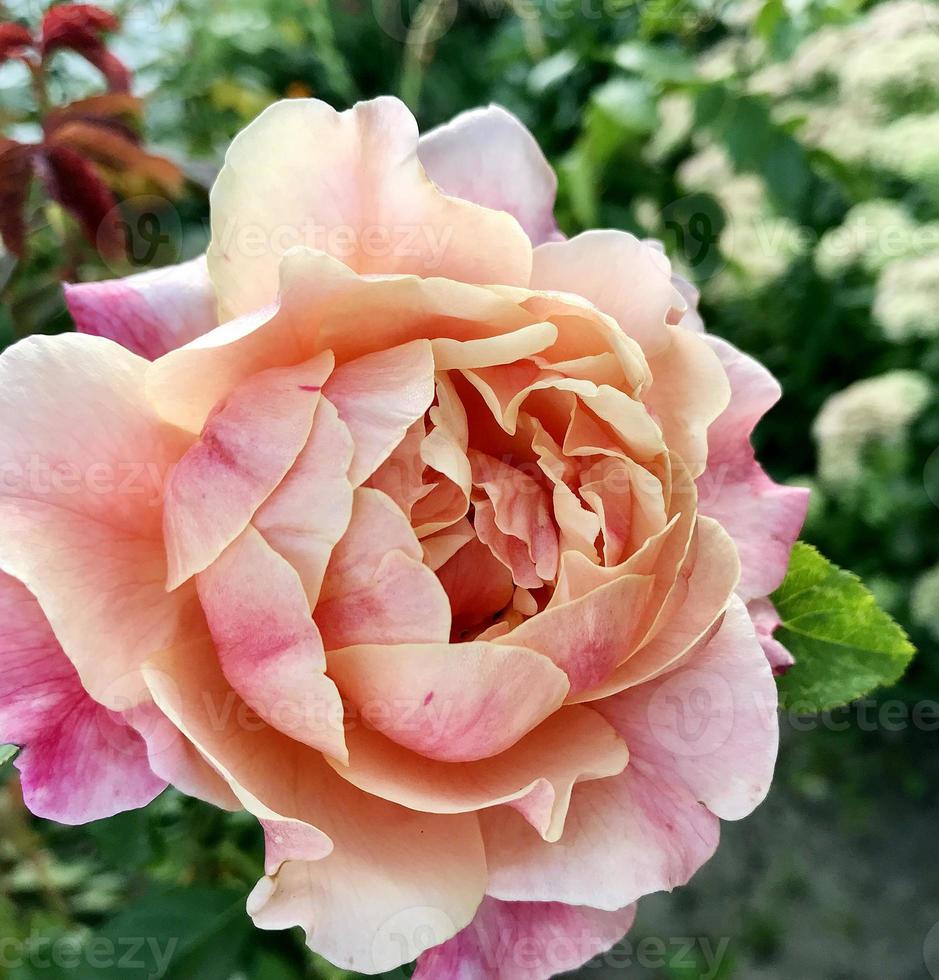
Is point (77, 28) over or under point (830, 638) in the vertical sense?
over

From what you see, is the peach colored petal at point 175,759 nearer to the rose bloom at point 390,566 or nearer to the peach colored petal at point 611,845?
the rose bloom at point 390,566

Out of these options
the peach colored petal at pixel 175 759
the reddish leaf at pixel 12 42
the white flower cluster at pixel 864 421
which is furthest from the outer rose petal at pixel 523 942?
the white flower cluster at pixel 864 421

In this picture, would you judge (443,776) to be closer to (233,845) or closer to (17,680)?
(17,680)

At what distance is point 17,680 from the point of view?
320 millimetres

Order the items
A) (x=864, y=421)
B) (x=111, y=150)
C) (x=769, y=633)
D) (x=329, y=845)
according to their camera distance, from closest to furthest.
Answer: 1. (x=329, y=845)
2. (x=769, y=633)
3. (x=111, y=150)
4. (x=864, y=421)

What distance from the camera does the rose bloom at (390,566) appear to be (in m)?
0.32

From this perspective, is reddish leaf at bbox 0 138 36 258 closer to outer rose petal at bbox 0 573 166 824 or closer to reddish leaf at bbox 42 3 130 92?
reddish leaf at bbox 42 3 130 92

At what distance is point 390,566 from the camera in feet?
1.10

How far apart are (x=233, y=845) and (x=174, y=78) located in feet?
2.68

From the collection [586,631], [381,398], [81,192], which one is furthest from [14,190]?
[586,631]

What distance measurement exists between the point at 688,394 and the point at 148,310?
0.75 ft

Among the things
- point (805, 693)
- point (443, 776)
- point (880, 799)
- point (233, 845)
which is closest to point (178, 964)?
point (233, 845)

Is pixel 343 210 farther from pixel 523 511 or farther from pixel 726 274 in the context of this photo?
pixel 726 274
